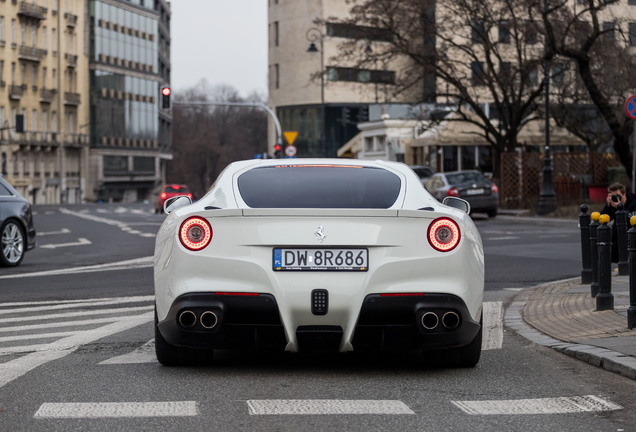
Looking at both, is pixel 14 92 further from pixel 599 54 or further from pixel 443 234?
pixel 443 234

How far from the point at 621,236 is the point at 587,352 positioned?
225 inches

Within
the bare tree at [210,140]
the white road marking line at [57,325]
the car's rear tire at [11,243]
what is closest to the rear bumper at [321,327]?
the white road marking line at [57,325]

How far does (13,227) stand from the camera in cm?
1919

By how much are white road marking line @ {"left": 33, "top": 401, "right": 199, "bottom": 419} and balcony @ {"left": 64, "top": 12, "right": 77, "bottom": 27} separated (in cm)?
11489

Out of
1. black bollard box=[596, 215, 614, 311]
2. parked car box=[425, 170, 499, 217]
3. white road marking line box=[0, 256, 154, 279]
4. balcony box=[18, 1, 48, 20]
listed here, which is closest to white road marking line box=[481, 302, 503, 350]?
black bollard box=[596, 215, 614, 311]

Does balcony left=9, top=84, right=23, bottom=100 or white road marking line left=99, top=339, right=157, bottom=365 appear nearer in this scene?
white road marking line left=99, top=339, right=157, bottom=365

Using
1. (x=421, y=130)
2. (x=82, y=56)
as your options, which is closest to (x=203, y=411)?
(x=421, y=130)

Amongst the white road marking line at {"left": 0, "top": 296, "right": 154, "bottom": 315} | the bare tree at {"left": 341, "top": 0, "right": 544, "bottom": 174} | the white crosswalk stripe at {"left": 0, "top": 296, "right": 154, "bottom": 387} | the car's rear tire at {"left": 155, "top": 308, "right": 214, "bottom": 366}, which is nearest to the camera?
the car's rear tire at {"left": 155, "top": 308, "right": 214, "bottom": 366}

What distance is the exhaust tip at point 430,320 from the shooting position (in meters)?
7.39

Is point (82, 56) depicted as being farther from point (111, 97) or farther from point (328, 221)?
point (328, 221)

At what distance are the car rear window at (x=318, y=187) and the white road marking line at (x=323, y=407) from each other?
4.83ft

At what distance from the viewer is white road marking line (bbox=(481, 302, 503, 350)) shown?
31.0ft

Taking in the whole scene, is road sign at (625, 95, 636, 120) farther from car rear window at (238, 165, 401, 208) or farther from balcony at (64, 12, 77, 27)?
balcony at (64, 12, 77, 27)

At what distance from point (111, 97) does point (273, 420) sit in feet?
403
